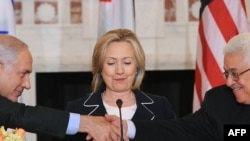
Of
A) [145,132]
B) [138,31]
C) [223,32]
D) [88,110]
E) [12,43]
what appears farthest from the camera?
[138,31]

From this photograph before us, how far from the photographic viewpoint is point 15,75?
9.32 feet

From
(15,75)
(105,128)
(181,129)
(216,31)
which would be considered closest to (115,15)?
(216,31)

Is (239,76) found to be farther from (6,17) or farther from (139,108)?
(6,17)

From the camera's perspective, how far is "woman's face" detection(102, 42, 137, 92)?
3422 millimetres

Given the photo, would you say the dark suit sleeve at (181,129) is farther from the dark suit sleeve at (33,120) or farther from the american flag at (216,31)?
the american flag at (216,31)

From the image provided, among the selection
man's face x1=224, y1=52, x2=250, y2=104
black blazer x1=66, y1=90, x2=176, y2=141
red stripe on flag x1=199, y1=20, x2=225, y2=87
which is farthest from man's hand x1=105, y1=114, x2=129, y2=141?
red stripe on flag x1=199, y1=20, x2=225, y2=87

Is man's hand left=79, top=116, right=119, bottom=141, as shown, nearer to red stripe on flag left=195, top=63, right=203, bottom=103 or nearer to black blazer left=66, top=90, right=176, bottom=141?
black blazer left=66, top=90, right=176, bottom=141

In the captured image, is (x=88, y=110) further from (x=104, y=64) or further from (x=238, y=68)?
(x=238, y=68)

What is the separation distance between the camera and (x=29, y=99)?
540 centimetres

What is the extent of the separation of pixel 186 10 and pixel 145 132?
231 centimetres

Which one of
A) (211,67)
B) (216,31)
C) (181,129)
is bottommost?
(181,129)

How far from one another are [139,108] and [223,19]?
1.07m

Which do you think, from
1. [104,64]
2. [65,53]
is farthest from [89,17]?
[104,64]

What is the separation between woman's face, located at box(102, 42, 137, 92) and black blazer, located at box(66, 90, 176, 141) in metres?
0.11
